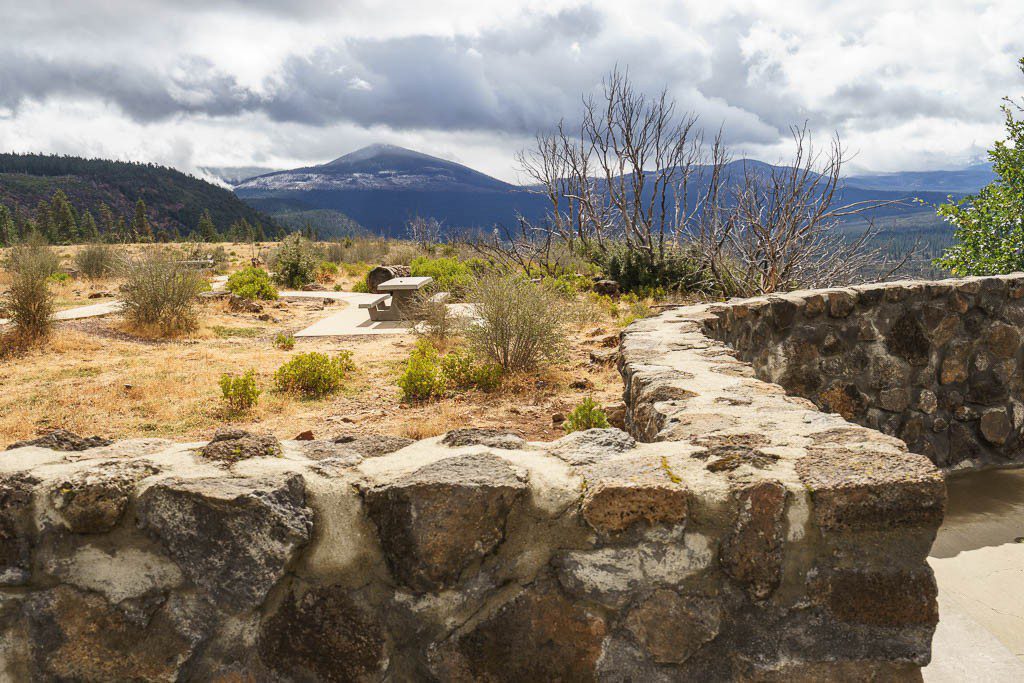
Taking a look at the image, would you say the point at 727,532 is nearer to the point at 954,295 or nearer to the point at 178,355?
the point at 954,295

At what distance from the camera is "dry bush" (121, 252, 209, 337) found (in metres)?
7.96

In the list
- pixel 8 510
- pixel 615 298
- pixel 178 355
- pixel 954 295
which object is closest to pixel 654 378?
pixel 8 510

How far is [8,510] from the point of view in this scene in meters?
1.43

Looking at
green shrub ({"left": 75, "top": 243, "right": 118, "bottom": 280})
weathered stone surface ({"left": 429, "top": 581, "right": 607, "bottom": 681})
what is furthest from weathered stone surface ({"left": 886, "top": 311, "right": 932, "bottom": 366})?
green shrub ({"left": 75, "top": 243, "right": 118, "bottom": 280})

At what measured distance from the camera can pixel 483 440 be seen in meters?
1.83

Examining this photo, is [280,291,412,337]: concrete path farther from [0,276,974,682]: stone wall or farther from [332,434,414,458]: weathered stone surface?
[0,276,974,682]: stone wall

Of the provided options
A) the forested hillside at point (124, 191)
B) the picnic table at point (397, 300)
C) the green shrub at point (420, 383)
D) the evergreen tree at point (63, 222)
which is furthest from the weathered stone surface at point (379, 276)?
the forested hillside at point (124, 191)

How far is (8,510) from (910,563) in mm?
2088

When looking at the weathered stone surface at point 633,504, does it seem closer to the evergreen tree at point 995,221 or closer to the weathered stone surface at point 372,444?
the weathered stone surface at point 372,444

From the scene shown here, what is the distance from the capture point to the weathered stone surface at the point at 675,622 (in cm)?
143

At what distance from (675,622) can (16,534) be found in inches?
A: 60.3

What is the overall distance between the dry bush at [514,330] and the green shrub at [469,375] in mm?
174

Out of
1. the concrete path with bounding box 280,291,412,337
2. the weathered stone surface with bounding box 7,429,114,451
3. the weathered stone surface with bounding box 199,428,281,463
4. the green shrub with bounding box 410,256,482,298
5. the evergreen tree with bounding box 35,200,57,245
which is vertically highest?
the evergreen tree with bounding box 35,200,57,245

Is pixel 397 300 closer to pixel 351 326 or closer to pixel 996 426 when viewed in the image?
pixel 351 326
